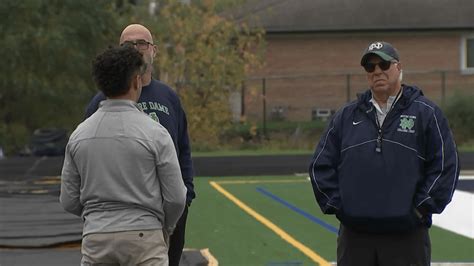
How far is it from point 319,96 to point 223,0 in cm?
518

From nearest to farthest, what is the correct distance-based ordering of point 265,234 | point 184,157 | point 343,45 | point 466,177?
point 184,157 → point 265,234 → point 466,177 → point 343,45

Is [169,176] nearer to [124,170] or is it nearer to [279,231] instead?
[124,170]

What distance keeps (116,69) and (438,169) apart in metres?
1.71

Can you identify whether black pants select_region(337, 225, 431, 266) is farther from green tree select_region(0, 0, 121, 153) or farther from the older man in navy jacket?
green tree select_region(0, 0, 121, 153)

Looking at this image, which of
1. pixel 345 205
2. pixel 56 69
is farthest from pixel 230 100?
pixel 345 205

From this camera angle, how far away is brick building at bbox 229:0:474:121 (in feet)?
116

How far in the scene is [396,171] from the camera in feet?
16.8

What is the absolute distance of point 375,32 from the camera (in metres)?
36.4

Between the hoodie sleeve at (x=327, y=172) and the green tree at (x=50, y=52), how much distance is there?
2557cm

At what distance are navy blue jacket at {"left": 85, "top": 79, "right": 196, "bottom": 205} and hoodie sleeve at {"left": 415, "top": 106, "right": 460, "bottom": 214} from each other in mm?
1407

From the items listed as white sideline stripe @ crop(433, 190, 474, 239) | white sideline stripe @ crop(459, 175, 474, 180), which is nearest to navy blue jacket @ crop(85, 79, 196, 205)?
white sideline stripe @ crop(433, 190, 474, 239)

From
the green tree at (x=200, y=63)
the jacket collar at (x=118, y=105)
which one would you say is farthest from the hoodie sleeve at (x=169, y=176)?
the green tree at (x=200, y=63)

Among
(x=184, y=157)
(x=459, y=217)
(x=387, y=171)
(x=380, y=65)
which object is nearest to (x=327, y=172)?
(x=387, y=171)

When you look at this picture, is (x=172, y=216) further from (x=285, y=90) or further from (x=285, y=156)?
(x=285, y=90)
